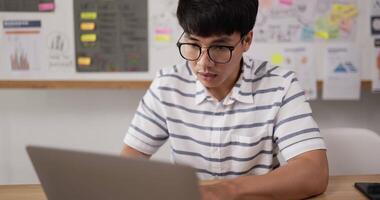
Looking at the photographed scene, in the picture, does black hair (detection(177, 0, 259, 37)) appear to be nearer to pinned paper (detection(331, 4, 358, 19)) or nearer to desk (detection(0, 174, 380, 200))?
desk (detection(0, 174, 380, 200))

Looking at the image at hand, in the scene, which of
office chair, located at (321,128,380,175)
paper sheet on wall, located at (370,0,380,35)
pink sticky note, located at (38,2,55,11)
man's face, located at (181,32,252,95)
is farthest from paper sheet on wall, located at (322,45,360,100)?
pink sticky note, located at (38,2,55,11)

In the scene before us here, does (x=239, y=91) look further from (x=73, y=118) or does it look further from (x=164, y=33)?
(x=73, y=118)

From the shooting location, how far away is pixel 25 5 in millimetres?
1997

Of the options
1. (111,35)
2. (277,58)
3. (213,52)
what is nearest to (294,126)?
(213,52)

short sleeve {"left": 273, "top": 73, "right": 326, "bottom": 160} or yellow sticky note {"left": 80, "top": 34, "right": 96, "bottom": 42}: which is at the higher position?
yellow sticky note {"left": 80, "top": 34, "right": 96, "bottom": 42}

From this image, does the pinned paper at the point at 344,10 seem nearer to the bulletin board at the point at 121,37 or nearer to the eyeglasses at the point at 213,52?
the bulletin board at the point at 121,37

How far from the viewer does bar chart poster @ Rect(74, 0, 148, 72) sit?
202 cm

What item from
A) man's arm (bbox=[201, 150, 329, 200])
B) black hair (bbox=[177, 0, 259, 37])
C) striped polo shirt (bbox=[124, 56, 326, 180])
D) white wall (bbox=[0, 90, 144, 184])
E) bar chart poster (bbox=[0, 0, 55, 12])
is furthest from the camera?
white wall (bbox=[0, 90, 144, 184])

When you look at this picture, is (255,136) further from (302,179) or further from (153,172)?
(153,172)

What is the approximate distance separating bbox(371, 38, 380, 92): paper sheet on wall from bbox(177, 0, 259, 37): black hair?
4.08 ft

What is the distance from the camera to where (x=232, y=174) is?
1261 mm

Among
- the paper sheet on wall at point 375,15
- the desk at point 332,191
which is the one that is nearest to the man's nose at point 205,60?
the desk at point 332,191

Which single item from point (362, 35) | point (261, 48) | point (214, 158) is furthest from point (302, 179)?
point (362, 35)

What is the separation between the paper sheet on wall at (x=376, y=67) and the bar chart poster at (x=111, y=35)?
1.17 m
